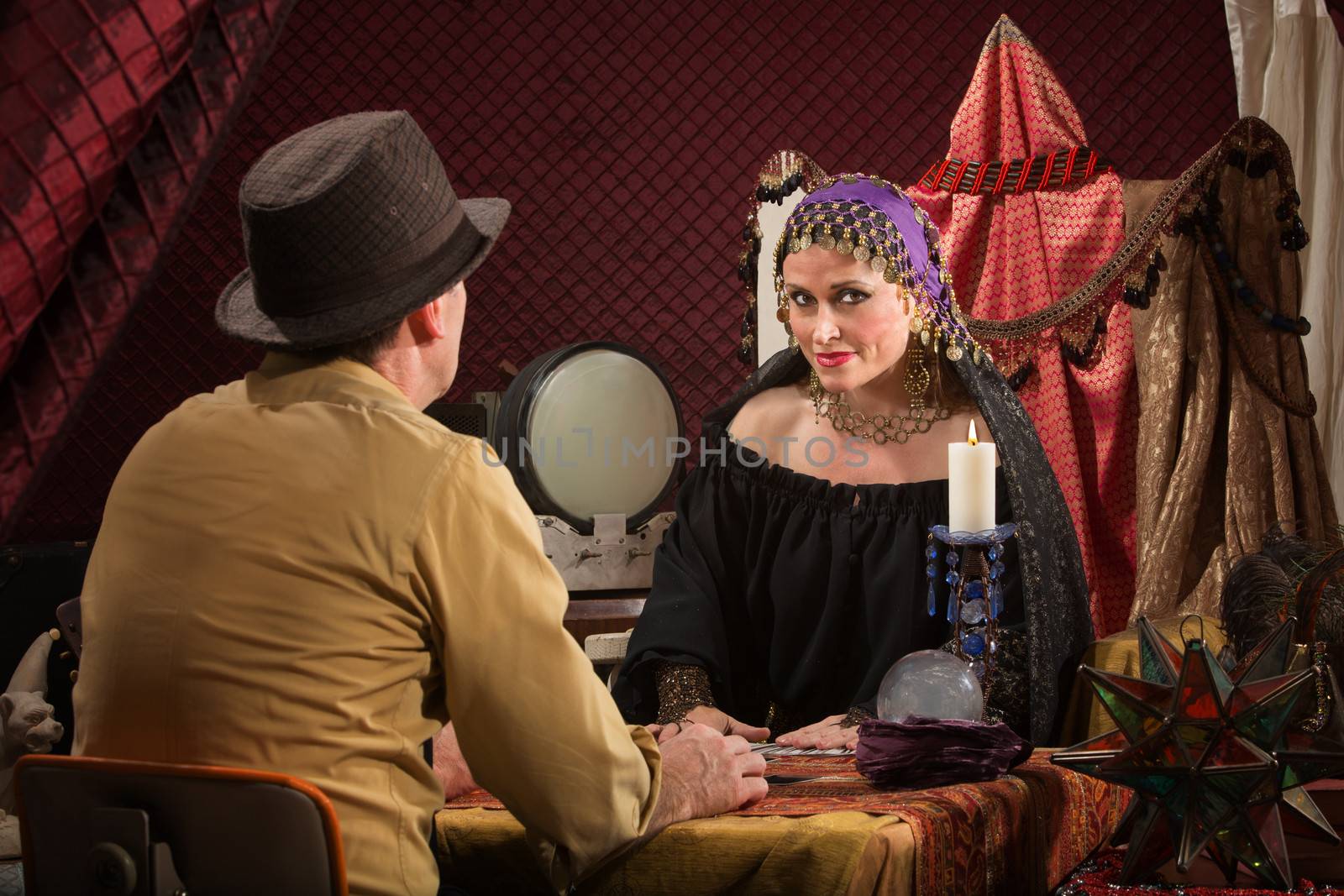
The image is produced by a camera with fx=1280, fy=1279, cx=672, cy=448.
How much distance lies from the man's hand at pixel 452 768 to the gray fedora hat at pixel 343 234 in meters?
0.56

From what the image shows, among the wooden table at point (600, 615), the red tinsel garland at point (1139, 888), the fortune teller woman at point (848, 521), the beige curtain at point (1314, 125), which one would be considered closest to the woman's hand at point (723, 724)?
the fortune teller woman at point (848, 521)

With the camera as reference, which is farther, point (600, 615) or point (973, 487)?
point (600, 615)

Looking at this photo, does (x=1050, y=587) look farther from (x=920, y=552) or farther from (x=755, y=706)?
(x=755, y=706)

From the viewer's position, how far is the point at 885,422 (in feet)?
7.88

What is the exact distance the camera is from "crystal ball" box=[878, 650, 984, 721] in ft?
5.23

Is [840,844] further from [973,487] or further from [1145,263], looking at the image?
[1145,263]

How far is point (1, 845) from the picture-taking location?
2121 millimetres

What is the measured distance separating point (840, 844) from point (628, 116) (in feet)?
9.80

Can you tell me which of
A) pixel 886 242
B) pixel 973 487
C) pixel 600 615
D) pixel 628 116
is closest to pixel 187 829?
pixel 973 487

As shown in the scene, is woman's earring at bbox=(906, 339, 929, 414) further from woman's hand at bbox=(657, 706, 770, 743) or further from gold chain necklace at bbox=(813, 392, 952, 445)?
woman's hand at bbox=(657, 706, 770, 743)

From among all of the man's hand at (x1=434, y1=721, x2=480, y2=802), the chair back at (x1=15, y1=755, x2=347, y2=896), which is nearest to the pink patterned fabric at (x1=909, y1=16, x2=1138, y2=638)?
the man's hand at (x1=434, y1=721, x2=480, y2=802)

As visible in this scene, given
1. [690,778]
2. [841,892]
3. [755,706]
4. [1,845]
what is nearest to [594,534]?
→ [755,706]

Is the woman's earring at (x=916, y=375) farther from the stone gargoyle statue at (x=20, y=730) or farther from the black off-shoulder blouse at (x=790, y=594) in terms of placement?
the stone gargoyle statue at (x=20, y=730)

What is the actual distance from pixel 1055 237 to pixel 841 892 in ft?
7.30
